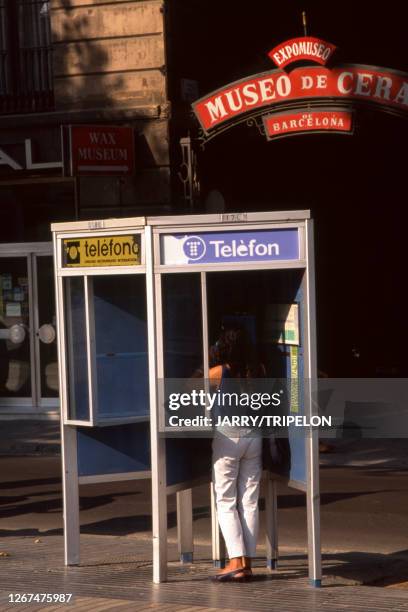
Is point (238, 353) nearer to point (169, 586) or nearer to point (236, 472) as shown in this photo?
point (236, 472)

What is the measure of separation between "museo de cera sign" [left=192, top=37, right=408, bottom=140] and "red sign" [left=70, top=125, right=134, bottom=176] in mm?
1719

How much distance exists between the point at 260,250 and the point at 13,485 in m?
6.26

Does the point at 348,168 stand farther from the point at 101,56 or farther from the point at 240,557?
the point at 240,557

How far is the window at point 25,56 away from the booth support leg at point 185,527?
11.2m

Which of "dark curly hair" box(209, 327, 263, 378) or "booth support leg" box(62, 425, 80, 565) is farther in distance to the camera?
"booth support leg" box(62, 425, 80, 565)

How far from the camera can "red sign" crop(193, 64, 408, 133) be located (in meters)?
16.3

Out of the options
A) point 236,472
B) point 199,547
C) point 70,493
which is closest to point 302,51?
point 199,547

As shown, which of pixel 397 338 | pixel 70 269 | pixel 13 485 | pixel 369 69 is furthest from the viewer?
pixel 397 338

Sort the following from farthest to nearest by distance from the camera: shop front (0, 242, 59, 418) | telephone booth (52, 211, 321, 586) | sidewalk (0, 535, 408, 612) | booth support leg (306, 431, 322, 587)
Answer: shop front (0, 242, 59, 418) → telephone booth (52, 211, 321, 586) → booth support leg (306, 431, 322, 587) → sidewalk (0, 535, 408, 612)

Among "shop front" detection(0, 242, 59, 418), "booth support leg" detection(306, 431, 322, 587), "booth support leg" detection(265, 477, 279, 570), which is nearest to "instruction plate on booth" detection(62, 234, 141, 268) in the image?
"booth support leg" detection(306, 431, 322, 587)

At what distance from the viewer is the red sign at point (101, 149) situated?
677 inches

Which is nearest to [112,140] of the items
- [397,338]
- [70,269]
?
[397,338]

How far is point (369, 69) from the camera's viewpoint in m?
16.4

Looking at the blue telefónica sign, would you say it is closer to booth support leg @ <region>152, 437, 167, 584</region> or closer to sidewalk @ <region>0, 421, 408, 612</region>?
booth support leg @ <region>152, 437, 167, 584</region>
